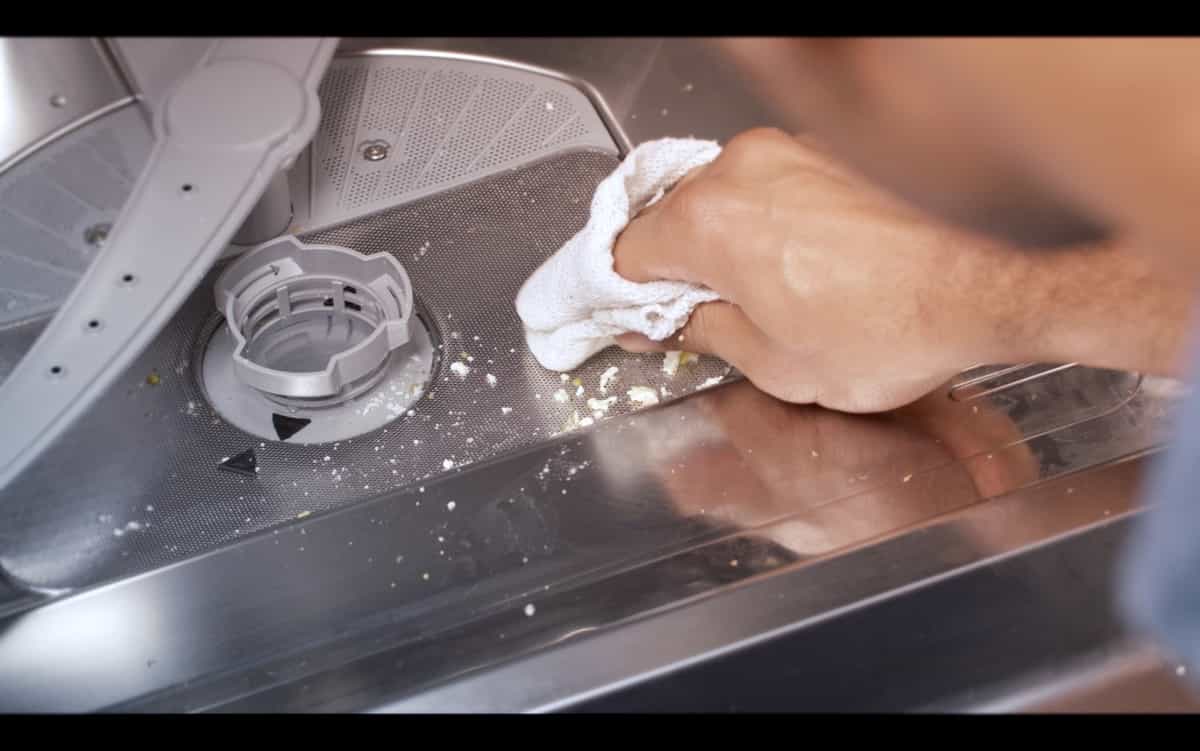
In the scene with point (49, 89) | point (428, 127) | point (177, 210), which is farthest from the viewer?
point (428, 127)

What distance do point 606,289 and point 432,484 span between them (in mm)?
165

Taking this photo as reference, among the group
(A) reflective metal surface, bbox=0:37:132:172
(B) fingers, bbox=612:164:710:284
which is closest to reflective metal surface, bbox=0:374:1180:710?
(B) fingers, bbox=612:164:710:284

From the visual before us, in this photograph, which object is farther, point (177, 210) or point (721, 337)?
point (721, 337)

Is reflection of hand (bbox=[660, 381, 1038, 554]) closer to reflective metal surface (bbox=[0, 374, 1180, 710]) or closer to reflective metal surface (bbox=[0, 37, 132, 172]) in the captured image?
reflective metal surface (bbox=[0, 374, 1180, 710])

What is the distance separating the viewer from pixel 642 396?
2.80ft

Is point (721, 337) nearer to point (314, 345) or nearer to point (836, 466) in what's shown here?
point (836, 466)

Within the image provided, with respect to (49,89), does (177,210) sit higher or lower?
lower

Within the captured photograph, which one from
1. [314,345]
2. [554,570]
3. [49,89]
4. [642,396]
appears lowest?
[554,570]

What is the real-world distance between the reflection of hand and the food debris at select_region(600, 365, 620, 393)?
6 centimetres

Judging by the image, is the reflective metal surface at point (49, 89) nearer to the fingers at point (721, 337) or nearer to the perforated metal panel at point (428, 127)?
the perforated metal panel at point (428, 127)

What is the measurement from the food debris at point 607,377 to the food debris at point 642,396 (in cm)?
2

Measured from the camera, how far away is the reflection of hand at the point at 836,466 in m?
0.74

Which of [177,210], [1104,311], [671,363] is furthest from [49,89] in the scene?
[1104,311]
